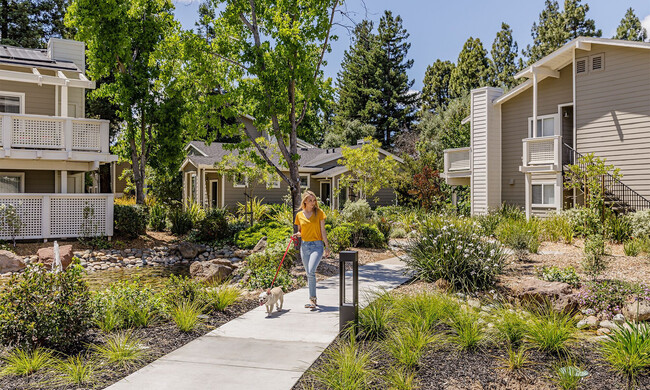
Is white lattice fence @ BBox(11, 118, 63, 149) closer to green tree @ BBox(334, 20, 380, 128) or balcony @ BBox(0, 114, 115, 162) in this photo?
balcony @ BBox(0, 114, 115, 162)

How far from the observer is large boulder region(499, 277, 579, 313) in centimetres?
710

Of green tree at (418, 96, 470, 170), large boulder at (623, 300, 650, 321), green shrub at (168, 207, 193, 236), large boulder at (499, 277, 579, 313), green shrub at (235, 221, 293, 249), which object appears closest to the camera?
large boulder at (623, 300, 650, 321)

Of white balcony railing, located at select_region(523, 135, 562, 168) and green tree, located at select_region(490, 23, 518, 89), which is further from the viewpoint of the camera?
green tree, located at select_region(490, 23, 518, 89)

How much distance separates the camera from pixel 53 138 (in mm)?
16078

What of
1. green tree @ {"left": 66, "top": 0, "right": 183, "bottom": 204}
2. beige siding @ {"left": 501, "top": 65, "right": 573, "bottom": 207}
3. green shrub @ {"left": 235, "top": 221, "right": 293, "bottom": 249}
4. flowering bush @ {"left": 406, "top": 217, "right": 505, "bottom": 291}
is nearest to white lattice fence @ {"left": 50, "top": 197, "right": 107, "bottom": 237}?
green tree @ {"left": 66, "top": 0, "right": 183, "bottom": 204}

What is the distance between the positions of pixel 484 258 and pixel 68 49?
19569 mm

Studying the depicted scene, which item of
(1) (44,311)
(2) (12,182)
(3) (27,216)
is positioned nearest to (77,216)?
(3) (27,216)

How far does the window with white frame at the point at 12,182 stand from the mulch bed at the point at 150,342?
45.8 ft

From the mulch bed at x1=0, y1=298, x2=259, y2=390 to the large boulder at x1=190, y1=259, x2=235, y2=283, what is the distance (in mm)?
2614

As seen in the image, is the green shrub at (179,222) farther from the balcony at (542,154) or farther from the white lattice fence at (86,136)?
the balcony at (542,154)

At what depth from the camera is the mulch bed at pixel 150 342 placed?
4.58 metres

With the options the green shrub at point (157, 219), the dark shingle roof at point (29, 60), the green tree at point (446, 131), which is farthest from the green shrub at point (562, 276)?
the green tree at point (446, 131)

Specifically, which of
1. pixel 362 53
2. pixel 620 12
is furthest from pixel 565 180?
pixel 362 53

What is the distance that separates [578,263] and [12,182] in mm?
18464
